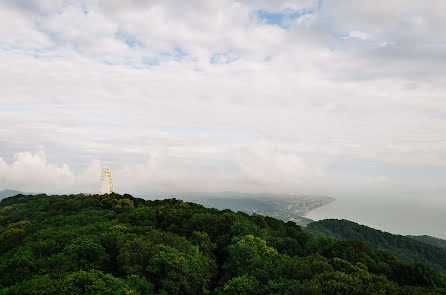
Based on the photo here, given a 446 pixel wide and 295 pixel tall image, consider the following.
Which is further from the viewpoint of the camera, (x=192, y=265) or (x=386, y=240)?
(x=386, y=240)

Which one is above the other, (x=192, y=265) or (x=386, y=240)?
(x=192, y=265)

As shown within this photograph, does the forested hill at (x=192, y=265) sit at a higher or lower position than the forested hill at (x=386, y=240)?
higher

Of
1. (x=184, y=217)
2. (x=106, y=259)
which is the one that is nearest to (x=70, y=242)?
(x=106, y=259)

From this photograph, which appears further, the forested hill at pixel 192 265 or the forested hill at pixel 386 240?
the forested hill at pixel 386 240

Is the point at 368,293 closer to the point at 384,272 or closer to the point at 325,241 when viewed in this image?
the point at 384,272
